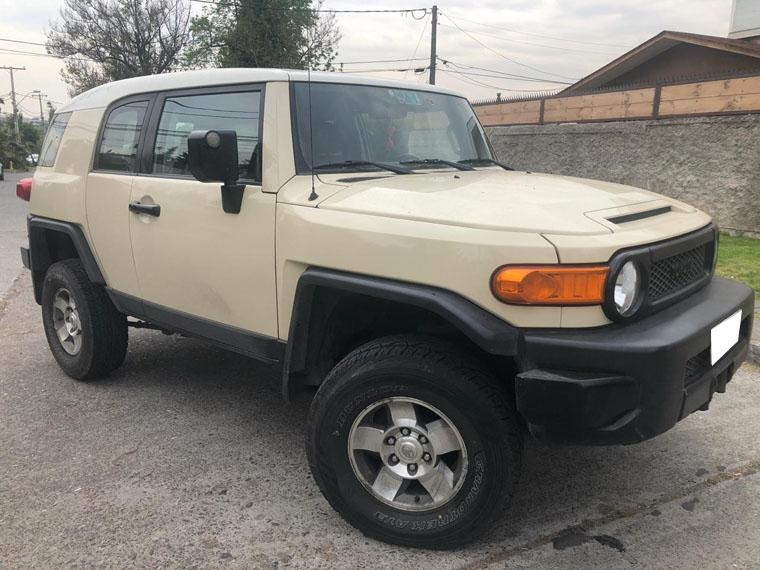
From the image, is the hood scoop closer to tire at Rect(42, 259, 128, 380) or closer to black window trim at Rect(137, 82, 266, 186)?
black window trim at Rect(137, 82, 266, 186)

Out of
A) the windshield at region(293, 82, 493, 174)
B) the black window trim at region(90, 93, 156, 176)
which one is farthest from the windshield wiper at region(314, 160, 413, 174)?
the black window trim at region(90, 93, 156, 176)

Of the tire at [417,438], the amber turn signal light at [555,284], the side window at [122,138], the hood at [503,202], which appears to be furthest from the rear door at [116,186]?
the amber turn signal light at [555,284]

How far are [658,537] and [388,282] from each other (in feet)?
4.98

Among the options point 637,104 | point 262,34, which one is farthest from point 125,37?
point 637,104

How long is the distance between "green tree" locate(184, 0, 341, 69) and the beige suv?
2158 centimetres

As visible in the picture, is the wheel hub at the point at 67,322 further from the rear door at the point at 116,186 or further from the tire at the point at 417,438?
the tire at the point at 417,438

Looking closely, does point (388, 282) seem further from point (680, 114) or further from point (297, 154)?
point (680, 114)

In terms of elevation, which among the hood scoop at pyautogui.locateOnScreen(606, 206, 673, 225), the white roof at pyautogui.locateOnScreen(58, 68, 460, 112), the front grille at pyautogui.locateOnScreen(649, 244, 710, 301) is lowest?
the front grille at pyautogui.locateOnScreen(649, 244, 710, 301)

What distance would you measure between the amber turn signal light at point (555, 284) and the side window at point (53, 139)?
3.60 m

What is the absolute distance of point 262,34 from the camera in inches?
953

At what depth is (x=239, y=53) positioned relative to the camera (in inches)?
965

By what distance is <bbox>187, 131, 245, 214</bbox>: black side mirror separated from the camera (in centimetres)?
267

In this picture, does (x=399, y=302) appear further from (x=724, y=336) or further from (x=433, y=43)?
(x=433, y=43)

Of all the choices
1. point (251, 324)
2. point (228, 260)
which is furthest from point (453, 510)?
point (228, 260)
